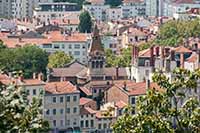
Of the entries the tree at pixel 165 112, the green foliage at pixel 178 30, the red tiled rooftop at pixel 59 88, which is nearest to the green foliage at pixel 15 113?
the tree at pixel 165 112

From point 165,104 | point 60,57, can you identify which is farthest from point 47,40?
point 165,104

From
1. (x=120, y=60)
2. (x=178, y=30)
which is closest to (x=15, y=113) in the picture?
(x=120, y=60)

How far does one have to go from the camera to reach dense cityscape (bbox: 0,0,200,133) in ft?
35.3

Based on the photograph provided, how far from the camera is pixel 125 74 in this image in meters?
40.5

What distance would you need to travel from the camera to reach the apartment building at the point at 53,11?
230 ft

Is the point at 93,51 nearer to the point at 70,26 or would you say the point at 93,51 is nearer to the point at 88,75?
the point at 88,75

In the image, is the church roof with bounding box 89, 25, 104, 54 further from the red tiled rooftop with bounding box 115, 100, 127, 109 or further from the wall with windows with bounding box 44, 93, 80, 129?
the wall with windows with bounding box 44, 93, 80, 129

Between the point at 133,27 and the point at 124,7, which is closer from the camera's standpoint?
the point at 133,27

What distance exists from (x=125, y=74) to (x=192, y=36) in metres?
18.8

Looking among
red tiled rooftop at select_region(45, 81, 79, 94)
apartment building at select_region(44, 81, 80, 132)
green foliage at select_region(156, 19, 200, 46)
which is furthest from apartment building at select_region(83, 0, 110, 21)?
apartment building at select_region(44, 81, 80, 132)

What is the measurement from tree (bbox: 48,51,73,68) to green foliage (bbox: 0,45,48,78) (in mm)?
699

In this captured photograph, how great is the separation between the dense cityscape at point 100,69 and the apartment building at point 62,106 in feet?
0.13

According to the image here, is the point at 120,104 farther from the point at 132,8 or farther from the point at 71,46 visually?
the point at 132,8

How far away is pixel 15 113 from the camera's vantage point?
888cm
